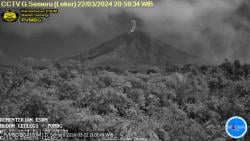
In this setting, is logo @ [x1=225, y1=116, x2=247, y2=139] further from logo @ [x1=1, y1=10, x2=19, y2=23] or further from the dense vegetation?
logo @ [x1=1, y1=10, x2=19, y2=23]

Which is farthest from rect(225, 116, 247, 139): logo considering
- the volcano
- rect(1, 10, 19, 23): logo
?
the volcano

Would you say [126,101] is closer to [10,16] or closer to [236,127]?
[10,16]

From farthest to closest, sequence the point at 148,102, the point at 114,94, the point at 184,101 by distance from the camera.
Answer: the point at 184,101 → the point at 148,102 → the point at 114,94

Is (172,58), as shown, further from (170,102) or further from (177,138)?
(177,138)

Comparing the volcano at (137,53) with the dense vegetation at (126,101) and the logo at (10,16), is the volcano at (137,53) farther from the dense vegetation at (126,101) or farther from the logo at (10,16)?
the logo at (10,16)

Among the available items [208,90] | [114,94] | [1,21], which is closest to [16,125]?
[114,94]

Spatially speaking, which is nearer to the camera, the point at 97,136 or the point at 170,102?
the point at 97,136
